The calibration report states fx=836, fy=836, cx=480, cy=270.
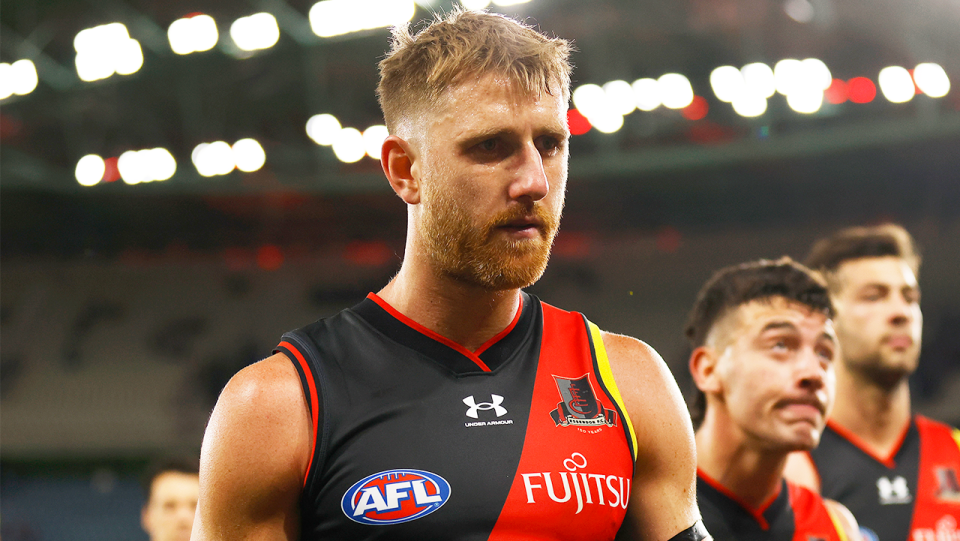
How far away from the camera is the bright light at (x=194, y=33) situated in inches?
438

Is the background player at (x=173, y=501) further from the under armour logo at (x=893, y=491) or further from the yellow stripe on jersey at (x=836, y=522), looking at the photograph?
the under armour logo at (x=893, y=491)

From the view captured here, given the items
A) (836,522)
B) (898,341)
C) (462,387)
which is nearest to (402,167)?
(462,387)

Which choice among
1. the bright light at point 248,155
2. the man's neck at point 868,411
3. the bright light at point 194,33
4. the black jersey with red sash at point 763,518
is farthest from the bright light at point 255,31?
the black jersey with red sash at point 763,518

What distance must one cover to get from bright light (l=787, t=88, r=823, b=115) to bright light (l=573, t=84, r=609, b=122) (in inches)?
113

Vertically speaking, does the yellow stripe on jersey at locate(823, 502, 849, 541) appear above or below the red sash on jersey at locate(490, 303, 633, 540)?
below

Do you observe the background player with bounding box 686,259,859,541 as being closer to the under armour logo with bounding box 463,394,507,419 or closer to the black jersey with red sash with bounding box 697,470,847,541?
the black jersey with red sash with bounding box 697,470,847,541

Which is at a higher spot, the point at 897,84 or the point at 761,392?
the point at 897,84

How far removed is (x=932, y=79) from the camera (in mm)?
12242

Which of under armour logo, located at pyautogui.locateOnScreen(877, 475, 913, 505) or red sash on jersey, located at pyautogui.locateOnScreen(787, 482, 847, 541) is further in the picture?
under armour logo, located at pyautogui.locateOnScreen(877, 475, 913, 505)

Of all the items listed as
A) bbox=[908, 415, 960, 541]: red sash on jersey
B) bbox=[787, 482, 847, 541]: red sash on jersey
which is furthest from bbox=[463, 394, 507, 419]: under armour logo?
bbox=[908, 415, 960, 541]: red sash on jersey

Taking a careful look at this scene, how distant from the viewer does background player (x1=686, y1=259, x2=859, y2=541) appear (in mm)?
3129

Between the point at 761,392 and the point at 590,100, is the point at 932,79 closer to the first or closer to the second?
the point at 590,100

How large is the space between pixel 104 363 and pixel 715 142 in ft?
39.7

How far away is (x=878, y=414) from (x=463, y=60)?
3662 mm
